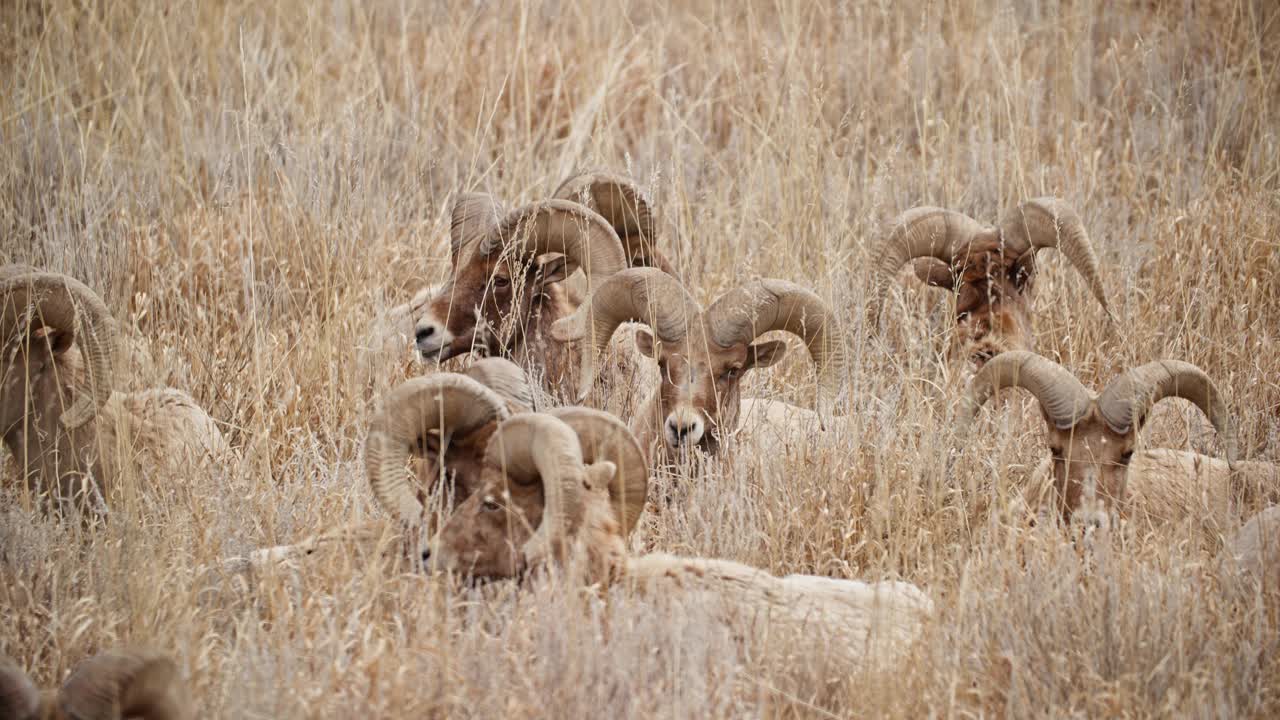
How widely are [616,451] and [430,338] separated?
88.7 inches

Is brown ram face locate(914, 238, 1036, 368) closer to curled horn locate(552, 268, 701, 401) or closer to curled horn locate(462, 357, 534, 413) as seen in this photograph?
curled horn locate(552, 268, 701, 401)

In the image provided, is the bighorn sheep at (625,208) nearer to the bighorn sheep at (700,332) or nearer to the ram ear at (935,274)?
the bighorn sheep at (700,332)

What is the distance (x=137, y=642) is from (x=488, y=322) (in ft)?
9.02

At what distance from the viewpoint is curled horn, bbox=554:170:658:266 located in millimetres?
6789

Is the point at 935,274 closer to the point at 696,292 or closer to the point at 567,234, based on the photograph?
the point at 696,292

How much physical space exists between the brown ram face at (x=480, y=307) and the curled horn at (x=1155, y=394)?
2757 mm

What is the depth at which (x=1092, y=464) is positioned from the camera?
17.9ft

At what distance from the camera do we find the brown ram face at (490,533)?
4.31 metres

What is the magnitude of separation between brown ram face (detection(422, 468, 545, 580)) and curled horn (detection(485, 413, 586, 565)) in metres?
0.07

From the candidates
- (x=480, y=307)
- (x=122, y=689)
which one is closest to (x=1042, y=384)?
(x=480, y=307)

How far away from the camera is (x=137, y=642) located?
4.11 m

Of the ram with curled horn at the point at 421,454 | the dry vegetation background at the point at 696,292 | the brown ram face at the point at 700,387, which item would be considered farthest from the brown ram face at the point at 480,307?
the ram with curled horn at the point at 421,454

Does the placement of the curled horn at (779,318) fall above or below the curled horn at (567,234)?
below

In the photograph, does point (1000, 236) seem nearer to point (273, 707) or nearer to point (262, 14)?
point (273, 707)
